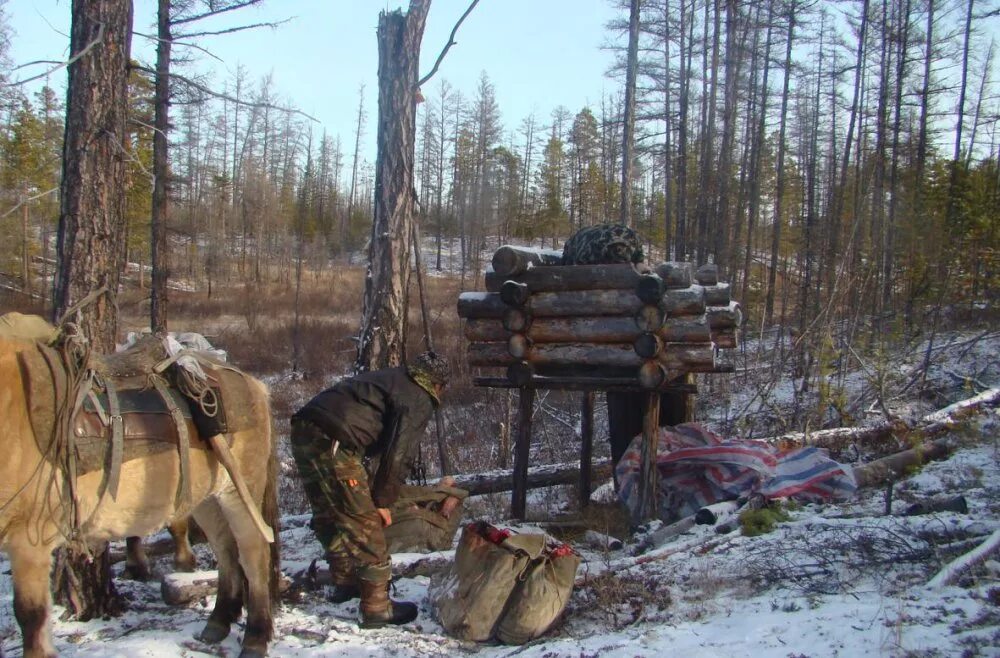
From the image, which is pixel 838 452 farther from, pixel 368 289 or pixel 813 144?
pixel 813 144

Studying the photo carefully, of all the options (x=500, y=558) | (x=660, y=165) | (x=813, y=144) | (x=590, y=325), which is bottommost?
(x=500, y=558)

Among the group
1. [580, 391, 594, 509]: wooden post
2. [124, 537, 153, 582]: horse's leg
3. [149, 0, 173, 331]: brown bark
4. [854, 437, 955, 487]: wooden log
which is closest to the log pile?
[580, 391, 594, 509]: wooden post

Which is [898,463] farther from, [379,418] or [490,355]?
[379,418]

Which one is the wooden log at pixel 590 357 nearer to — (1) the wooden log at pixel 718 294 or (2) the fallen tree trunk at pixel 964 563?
(1) the wooden log at pixel 718 294

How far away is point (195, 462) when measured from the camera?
13.2 ft

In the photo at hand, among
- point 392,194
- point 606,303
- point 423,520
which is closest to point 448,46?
point 392,194

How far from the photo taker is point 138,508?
3.83 meters

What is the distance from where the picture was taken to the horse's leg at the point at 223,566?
4352 mm

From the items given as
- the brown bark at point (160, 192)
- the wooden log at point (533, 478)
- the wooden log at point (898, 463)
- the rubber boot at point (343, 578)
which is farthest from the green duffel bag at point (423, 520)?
the brown bark at point (160, 192)

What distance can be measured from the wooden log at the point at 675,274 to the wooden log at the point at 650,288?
8 centimetres

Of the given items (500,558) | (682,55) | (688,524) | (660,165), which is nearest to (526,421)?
(688,524)

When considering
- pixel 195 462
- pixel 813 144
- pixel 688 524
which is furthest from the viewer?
pixel 813 144

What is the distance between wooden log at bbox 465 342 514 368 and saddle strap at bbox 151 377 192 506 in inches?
137

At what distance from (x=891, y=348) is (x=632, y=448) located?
10.3 meters
